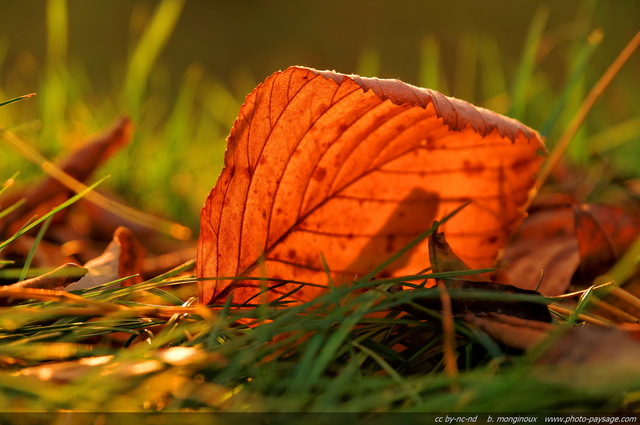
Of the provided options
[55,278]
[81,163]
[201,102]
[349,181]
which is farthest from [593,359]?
[201,102]

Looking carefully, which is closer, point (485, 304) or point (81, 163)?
point (485, 304)

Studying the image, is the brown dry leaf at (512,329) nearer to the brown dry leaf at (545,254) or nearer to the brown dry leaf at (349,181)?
the brown dry leaf at (349,181)

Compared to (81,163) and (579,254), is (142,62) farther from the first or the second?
(579,254)

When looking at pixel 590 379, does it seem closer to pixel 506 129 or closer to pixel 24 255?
pixel 506 129

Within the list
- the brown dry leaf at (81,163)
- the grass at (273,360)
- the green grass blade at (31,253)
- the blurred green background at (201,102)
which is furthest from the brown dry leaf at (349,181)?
the brown dry leaf at (81,163)

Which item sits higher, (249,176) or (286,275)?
(249,176)

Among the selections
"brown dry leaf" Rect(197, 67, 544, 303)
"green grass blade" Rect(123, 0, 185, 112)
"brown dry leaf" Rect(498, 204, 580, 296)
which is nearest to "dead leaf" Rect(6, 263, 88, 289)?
"brown dry leaf" Rect(197, 67, 544, 303)

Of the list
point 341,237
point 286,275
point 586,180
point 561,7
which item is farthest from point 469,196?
point 561,7
